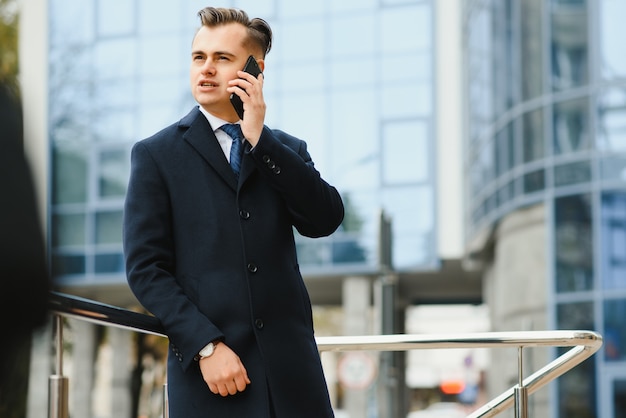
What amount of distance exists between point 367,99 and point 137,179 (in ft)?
87.6

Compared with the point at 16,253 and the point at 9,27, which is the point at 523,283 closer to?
the point at 9,27

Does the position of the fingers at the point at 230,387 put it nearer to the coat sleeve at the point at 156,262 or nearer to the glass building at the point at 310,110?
the coat sleeve at the point at 156,262

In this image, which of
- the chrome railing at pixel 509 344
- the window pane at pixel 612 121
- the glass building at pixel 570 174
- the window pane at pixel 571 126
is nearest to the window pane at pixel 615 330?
the glass building at pixel 570 174

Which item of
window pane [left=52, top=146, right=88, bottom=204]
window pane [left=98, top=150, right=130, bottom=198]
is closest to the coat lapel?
window pane [left=98, top=150, right=130, bottom=198]

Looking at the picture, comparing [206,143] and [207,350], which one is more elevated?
[206,143]

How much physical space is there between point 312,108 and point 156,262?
27.1 m

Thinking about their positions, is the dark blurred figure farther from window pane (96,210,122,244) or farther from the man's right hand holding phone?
window pane (96,210,122,244)

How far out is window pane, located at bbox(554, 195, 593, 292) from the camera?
1964cm

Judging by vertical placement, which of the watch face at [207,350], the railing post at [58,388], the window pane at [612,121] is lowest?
the railing post at [58,388]

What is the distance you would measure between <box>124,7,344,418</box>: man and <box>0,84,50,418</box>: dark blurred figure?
4.36 feet

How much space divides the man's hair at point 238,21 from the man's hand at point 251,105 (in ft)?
0.44

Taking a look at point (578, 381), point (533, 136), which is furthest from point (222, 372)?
point (533, 136)

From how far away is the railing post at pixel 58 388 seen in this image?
297 cm

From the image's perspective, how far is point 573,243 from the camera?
19953 mm
